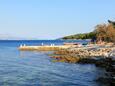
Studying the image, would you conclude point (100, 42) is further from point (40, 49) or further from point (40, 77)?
point (40, 77)

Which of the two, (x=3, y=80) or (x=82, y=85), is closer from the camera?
(x=82, y=85)

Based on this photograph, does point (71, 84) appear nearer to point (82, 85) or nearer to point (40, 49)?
point (82, 85)

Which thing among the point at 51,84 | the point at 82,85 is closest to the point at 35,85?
the point at 51,84

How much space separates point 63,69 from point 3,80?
16.5m

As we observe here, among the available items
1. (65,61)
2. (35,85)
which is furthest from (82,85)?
(65,61)

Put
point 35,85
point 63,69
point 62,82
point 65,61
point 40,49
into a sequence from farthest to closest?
point 40,49
point 65,61
point 63,69
point 62,82
point 35,85

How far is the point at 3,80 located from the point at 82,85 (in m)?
10.6

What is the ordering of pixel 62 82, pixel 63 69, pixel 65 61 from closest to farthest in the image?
pixel 62 82 → pixel 63 69 → pixel 65 61

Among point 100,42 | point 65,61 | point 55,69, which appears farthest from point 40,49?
point 55,69

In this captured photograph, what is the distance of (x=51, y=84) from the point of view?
42.0 m

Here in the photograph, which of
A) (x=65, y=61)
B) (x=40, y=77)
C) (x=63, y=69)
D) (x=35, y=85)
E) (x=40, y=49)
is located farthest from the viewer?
(x=40, y=49)

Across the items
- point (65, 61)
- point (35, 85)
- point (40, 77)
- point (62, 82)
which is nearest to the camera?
point (35, 85)

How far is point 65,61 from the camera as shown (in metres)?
72.6

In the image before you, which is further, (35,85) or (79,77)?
(79,77)
